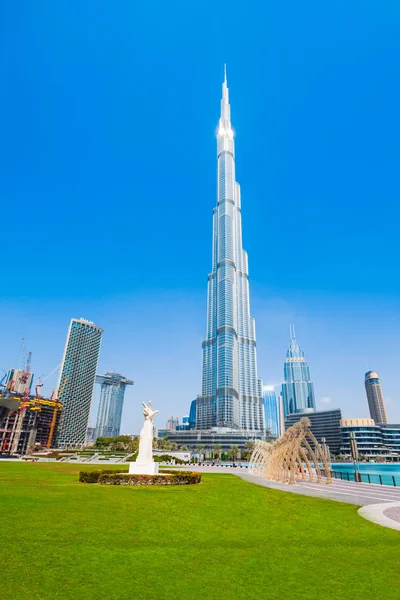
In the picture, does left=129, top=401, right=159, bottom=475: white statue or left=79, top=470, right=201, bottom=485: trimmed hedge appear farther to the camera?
left=129, top=401, right=159, bottom=475: white statue

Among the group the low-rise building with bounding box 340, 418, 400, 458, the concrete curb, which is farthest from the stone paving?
the low-rise building with bounding box 340, 418, 400, 458

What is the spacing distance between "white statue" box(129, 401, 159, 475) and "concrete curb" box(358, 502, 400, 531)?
1712cm

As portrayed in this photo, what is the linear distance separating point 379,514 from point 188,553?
1207cm

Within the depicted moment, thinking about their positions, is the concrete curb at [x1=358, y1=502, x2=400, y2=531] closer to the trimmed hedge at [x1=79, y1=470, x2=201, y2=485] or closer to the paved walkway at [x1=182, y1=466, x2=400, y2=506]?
the paved walkway at [x1=182, y1=466, x2=400, y2=506]

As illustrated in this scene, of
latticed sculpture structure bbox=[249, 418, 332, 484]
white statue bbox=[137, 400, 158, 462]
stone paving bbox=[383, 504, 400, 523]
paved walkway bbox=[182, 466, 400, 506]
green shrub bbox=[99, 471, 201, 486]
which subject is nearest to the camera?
stone paving bbox=[383, 504, 400, 523]

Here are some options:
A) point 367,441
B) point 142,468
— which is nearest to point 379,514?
point 142,468

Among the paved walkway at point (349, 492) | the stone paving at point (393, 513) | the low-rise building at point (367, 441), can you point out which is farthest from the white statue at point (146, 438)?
the low-rise building at point (367, 441)

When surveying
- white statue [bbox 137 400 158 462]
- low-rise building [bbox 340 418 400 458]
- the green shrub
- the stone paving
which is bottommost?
the stone paving

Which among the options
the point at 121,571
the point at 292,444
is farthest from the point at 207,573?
the point at 292,444

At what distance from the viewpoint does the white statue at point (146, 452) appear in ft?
94.0

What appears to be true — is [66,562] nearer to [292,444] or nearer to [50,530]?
[50,530]

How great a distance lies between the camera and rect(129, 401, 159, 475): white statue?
28.7 metres

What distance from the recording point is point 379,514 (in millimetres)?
16078

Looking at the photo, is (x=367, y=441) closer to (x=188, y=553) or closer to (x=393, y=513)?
(x=393, y=513)
